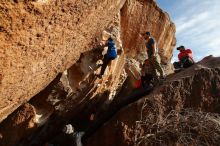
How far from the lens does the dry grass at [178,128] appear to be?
8190mm

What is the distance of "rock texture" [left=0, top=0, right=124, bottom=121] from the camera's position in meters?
5.93

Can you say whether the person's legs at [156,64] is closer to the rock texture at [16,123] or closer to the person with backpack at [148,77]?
the person with backpack at [148,77]

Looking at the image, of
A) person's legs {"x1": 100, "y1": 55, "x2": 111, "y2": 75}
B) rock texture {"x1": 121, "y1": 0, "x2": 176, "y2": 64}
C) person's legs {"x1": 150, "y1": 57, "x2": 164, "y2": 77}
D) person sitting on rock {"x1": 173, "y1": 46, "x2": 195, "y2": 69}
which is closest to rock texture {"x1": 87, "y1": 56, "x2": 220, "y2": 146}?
person's legs {"x1": 150, "y1": 57, "x2": 164, "y2": 77}

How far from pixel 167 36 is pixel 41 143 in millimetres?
7113

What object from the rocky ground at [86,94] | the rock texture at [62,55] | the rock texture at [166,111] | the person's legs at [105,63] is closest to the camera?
the rock texture at [62,55]

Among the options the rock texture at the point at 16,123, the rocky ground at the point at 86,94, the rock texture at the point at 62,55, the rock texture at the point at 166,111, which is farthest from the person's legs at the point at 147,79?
the rock texture at the point at 16,123

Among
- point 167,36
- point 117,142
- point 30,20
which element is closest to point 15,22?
point 30,20

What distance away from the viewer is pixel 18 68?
6809mm

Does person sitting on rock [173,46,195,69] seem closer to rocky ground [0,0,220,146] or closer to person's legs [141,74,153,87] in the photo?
rocky ground [0,0,220,146]

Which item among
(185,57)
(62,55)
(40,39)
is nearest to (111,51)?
(62,55)

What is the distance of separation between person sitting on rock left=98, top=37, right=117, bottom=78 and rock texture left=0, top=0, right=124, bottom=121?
41cm

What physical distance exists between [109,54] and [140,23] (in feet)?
10.0

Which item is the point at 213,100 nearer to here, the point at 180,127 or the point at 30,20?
the point at 180,127

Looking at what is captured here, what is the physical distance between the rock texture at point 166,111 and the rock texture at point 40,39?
83.0 inches
